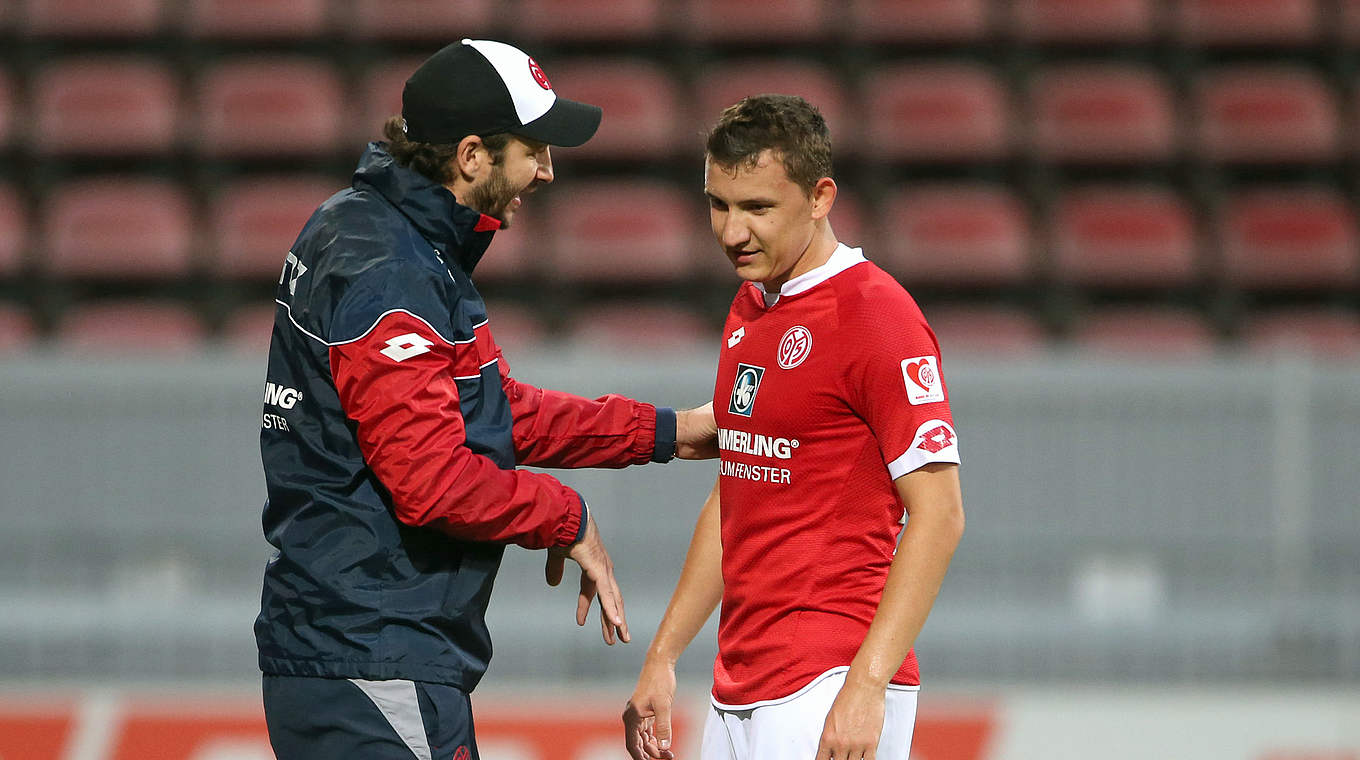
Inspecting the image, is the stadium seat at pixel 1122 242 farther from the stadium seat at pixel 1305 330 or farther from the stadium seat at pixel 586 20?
the stadium seat at pixel 586 20

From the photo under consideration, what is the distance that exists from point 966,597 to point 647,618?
1.05m

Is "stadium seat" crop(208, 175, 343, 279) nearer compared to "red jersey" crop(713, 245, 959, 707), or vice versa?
"red jersey" crop(713, 245, 959, 707)

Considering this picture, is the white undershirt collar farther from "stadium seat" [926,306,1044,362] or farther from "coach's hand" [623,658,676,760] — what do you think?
"stadium seat" [926,306,1044,362]

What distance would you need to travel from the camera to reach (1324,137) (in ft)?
24.7

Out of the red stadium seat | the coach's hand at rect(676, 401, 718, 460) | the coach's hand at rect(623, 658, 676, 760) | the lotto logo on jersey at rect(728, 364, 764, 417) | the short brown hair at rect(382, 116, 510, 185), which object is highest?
the short brown hair at rect(382, 116, 510, 185)

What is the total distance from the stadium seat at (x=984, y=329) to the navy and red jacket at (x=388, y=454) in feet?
13.1

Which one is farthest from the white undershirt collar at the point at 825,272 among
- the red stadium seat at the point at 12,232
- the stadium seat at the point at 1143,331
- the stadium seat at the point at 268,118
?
the red stadium seat at the point at 12,232

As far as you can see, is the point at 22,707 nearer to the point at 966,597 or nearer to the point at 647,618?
the point at 647,618

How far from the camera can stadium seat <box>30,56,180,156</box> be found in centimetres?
715

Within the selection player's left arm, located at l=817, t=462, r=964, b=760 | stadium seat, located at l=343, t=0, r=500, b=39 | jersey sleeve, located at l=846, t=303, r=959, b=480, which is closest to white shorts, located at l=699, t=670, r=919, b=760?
player's left arm, located at l=817, t=462, r=964, b=760

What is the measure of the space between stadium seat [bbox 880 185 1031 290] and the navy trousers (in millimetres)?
4882

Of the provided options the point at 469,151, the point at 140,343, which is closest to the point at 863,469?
the point at 469,151

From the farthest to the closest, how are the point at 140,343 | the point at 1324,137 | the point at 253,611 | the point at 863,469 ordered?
the point at 1324,137 → the point at 140,343 → the point at 253,611 → the point at 863,469

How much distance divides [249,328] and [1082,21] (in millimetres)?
4618
